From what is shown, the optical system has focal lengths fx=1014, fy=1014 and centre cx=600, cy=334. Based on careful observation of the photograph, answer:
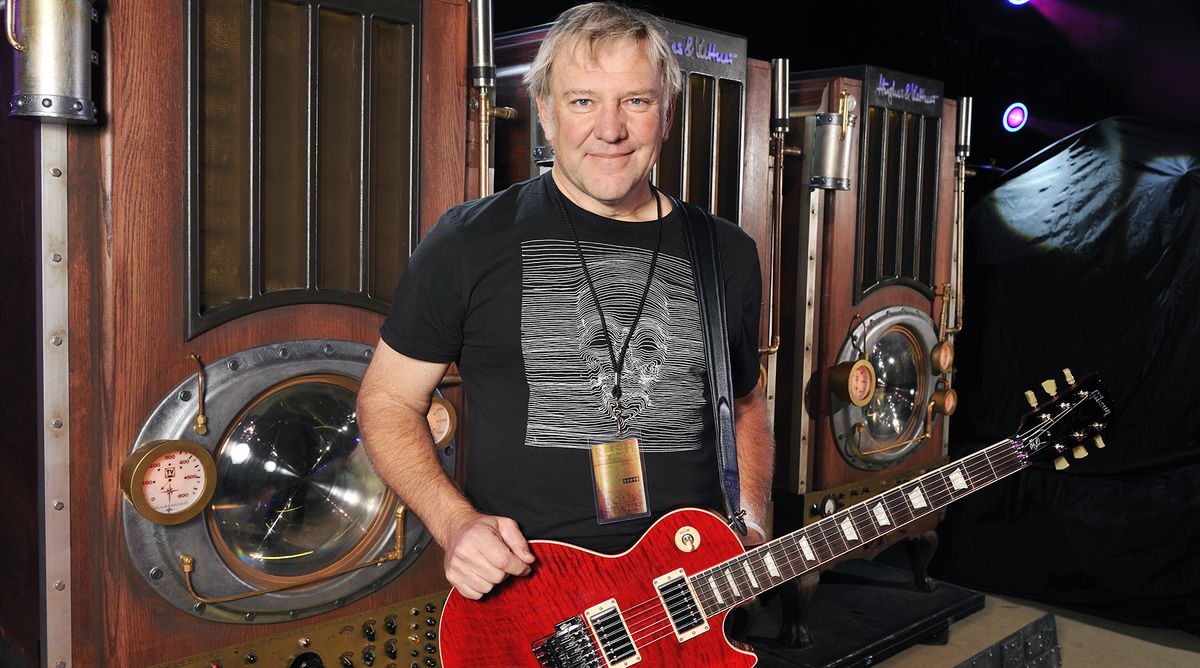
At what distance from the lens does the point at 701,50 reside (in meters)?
2.98

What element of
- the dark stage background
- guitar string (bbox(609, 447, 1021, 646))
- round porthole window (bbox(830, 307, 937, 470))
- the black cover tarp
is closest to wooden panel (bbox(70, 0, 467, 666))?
guitar string (bbox(609, 447, 1021, 646))

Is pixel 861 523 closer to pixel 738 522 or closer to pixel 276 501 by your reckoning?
pixel 738 522

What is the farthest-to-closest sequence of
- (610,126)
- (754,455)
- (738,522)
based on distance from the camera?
1. (754,455)
2. (738,522)
3. (610,126)

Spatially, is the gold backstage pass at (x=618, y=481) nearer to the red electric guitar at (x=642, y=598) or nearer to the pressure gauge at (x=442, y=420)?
the red electric guitar at (x=642, y=598)

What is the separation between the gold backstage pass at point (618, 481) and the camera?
1722 mm

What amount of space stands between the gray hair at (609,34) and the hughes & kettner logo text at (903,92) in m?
2.01

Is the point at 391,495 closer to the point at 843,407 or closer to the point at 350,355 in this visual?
the point at 350,355

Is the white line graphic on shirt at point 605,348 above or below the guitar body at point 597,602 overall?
above

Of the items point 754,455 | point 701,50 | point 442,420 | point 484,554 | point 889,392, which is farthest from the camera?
point 889,392

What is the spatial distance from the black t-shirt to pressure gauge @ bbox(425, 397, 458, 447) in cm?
50

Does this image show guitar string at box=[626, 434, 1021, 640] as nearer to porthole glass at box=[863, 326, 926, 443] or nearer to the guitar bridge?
the guitar bridge

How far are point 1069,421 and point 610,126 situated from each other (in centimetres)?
117

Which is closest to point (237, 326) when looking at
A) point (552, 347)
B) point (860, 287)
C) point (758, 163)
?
point (552, 347)

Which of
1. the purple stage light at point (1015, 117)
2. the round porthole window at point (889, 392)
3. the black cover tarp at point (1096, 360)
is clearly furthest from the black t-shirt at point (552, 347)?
the purple stage light at point (1015, 117)
